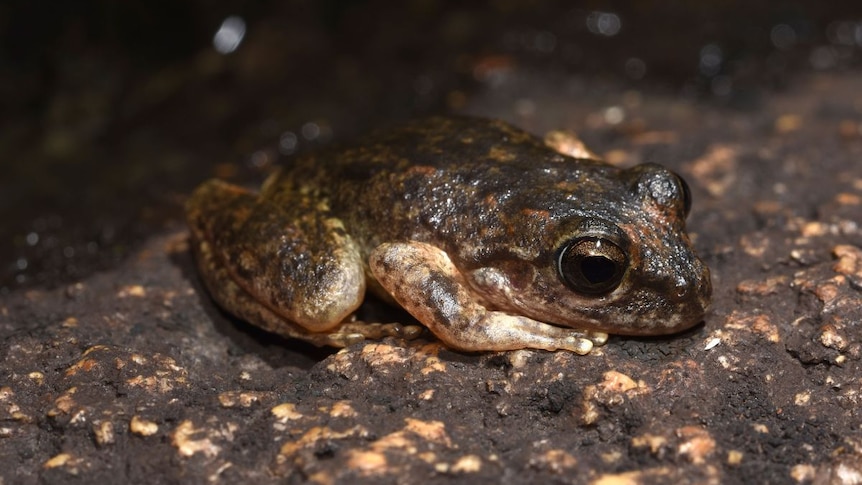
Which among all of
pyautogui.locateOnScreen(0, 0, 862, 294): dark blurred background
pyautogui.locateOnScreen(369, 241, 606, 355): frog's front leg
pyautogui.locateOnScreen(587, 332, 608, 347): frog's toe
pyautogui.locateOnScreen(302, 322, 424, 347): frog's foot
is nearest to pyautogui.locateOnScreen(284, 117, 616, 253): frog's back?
pyautogui.locateOnScreen(369, 241, 606, 355): frog's front leg

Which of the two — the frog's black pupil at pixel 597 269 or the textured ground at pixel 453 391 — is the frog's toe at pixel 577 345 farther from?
the frog's black pupil at pixel 597 269

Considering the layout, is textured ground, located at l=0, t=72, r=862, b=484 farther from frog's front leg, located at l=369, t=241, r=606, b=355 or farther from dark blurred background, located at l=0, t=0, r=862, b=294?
dark blurred background, located at l=0, t=0, r=862, b=294

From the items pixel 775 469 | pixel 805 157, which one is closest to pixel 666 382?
pixel 775 469

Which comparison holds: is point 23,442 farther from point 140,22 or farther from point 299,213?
point 140,22

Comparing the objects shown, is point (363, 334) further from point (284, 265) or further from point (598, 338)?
point (598, 338)

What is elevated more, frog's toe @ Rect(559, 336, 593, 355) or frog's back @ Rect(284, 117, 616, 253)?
frog's back @ Rect(284, 117, 616, 253)

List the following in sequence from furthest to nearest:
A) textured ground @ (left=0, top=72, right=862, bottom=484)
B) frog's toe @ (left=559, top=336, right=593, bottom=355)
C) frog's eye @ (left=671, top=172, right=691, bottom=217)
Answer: frog's eye @ (left=671, top=172, right=691, bottom=217), frog's toe @ (left=559, top=336, right=593, bottom=355), textured ground @ (left=0, top=72, right=862, bottom=484)

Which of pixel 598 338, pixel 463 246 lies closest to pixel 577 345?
pixel 598 338
